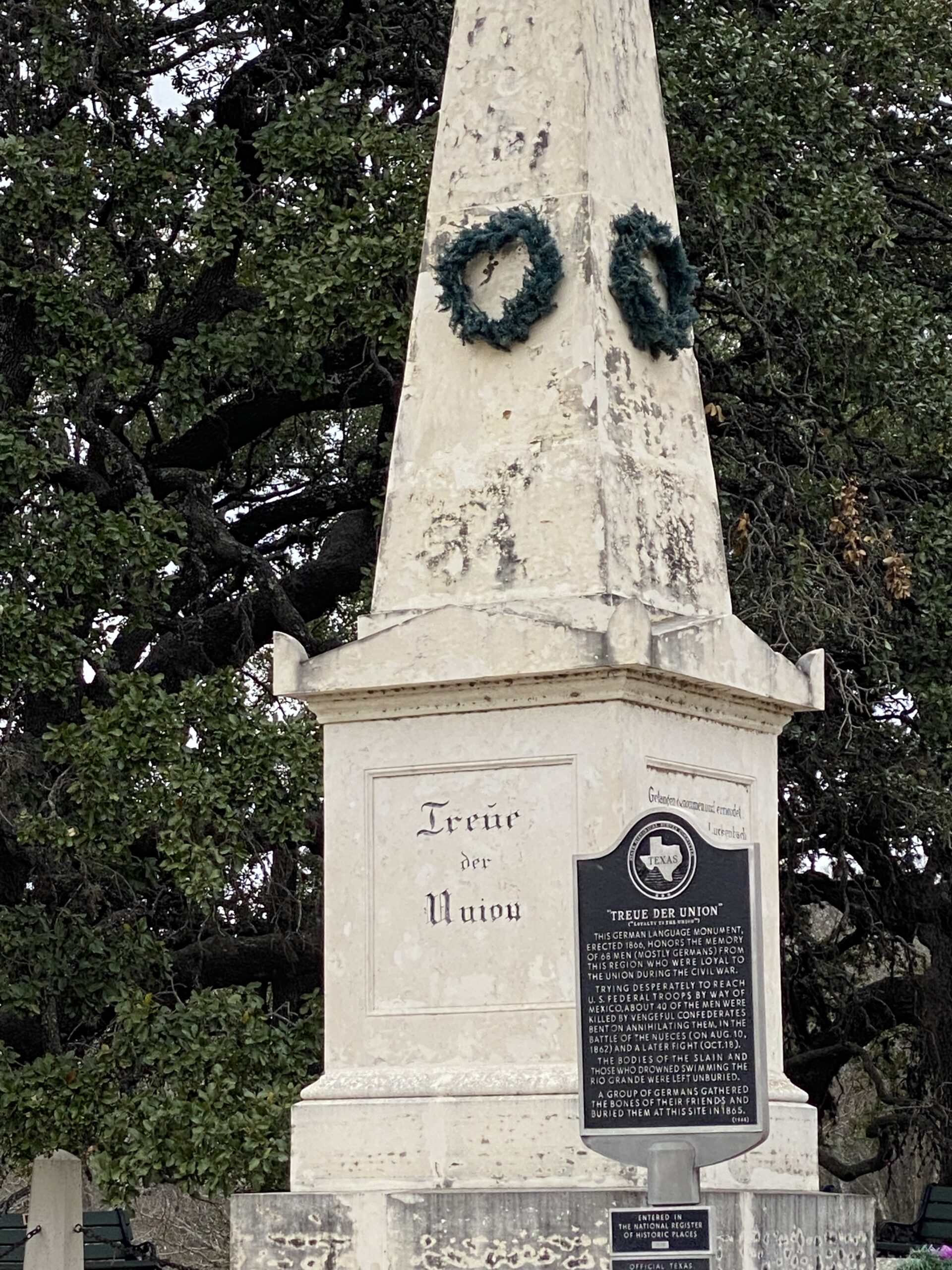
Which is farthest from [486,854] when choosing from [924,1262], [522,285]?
[924,1262]

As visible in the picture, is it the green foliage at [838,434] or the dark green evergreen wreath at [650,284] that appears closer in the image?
the dark green evergreen wreath at [650,284]

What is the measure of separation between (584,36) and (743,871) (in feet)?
13.9

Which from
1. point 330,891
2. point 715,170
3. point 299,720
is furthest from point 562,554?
point 715,170

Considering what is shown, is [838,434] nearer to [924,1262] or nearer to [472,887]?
[924,1262]

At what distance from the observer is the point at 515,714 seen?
10.3 m

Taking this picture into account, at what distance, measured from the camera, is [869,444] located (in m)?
16.7

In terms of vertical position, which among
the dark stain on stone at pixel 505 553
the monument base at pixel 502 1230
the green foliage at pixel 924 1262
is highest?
the dark stain on stone at pixel 505 553

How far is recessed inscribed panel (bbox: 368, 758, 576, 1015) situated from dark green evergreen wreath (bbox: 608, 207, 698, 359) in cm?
206

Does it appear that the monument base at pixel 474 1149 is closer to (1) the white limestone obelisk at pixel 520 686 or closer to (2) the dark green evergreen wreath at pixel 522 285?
(1) the white limestone obelisk at pixel 520 686

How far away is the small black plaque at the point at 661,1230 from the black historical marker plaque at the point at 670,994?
0.26 metres

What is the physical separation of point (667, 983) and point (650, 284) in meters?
3.48

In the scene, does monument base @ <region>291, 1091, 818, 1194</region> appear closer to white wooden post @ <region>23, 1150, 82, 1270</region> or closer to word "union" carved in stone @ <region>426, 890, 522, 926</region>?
word "union" carved in stone @ <region>426, 890, 522, 926</region>

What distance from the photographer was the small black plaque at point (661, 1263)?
8398 mm

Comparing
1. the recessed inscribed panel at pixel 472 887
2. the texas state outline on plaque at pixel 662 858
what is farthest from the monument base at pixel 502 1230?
the texas state outline on plaque at pixel 662 858
